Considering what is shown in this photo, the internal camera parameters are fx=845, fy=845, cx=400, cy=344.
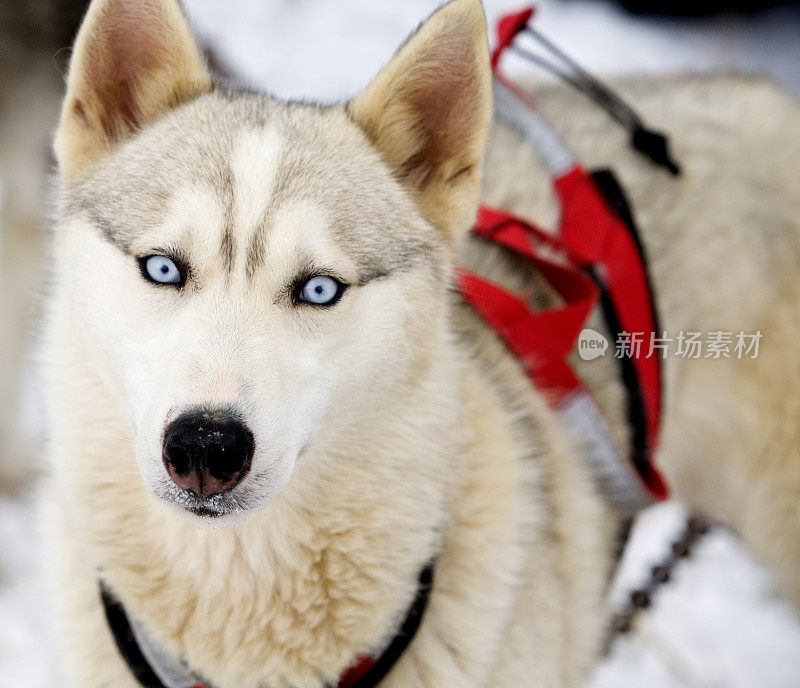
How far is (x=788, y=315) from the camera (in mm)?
2838

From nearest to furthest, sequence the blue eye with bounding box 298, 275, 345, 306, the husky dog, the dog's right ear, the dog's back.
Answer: the husky dog → the blue eye with bounding box 298, 275, 345, 306 → the dog's right ear → the dog's back

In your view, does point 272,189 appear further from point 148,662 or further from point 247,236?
point 148,662

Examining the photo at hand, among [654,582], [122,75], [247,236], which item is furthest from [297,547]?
[654,582]

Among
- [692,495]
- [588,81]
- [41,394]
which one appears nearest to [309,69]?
[588,81]

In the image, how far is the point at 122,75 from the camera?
1904 mm

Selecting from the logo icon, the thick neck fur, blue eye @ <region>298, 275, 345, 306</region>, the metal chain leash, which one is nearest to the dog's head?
blue eye @ <region>298, 275, 345, 306</region>

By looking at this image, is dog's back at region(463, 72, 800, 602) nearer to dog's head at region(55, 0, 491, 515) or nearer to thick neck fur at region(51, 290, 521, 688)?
dog's head at region(55, 0, 491, 515)

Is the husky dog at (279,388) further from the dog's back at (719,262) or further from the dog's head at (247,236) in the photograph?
the dog's back at (719,262)

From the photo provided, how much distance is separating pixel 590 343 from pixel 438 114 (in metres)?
0.96

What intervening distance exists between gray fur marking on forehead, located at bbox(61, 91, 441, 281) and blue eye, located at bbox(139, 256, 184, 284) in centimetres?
6

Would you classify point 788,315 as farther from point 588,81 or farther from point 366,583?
point 366,583

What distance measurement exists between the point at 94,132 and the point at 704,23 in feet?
22.0

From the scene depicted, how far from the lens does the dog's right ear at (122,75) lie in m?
1.77

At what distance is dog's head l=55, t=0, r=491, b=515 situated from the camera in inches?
58.1
